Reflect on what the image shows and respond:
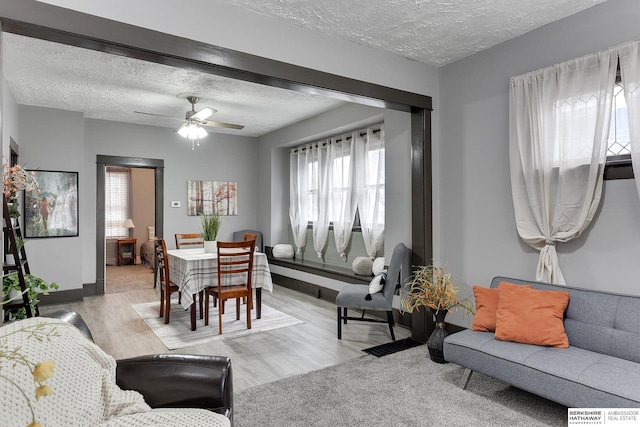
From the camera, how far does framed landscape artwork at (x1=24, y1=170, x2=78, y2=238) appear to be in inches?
214

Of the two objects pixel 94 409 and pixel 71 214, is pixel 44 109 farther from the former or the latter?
pixel 94 409

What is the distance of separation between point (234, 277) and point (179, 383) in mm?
2750

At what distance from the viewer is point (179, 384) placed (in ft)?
5.87

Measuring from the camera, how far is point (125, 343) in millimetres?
→ 3963

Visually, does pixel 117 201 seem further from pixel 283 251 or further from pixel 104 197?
pixel 283 251

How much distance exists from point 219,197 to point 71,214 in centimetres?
238

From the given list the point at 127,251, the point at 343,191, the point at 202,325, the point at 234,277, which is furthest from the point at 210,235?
the point at 127,251

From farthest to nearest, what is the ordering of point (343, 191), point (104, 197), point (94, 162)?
point (104, 197), point (94, 162), point (343, 191)

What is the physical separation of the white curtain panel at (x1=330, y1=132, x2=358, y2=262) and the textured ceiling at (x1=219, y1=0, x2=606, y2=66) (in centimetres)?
232

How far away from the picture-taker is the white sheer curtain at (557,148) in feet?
9.36

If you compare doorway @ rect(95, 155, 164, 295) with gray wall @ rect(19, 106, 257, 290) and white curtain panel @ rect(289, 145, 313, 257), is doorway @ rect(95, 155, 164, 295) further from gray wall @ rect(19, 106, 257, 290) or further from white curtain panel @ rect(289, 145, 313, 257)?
white curtain panel @ rect(289, 145, 313, 257)

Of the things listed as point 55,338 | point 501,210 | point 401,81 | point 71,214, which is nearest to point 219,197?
point 71,214

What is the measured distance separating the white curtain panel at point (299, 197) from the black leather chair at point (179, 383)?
501 cm

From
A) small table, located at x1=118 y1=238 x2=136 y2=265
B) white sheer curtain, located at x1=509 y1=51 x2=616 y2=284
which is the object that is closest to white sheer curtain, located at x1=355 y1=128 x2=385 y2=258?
white sheer curtain, located at x1=509 y1=51 x2=616 y2=284
